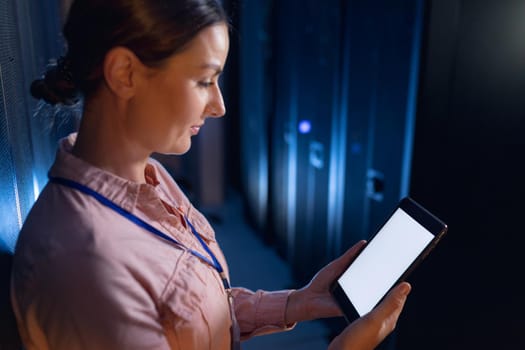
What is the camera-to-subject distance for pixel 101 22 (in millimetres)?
767

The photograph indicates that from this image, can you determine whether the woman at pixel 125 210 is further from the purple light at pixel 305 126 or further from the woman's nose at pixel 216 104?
the purple light at pixel 305 126

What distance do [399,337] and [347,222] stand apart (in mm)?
689

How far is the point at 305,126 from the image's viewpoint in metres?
3.04

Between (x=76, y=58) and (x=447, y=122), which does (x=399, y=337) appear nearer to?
(x=447, y=122)

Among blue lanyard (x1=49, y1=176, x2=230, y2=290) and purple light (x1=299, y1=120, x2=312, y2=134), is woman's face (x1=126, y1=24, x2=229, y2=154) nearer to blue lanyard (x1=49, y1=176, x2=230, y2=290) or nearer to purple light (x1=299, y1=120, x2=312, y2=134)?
blue lanyard (x1=49, y1=176, x2=230, y2=290)

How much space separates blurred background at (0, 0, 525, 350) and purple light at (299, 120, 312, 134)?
0.04 metres

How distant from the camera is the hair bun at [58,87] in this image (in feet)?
2.83

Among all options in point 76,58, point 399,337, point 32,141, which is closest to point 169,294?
point 76,58

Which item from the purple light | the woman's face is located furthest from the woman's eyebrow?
the purple light

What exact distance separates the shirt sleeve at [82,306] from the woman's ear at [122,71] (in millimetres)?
282

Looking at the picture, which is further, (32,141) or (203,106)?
(32,141)

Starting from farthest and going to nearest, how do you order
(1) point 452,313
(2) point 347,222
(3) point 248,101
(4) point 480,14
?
(3) point 248,101, (2) point 347,222, (1) point 452,313, (4) point 480,14

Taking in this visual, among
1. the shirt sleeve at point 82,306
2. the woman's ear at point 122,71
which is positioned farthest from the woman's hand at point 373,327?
the woman's ear at point 122,71

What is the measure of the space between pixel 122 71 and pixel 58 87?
0.18m
